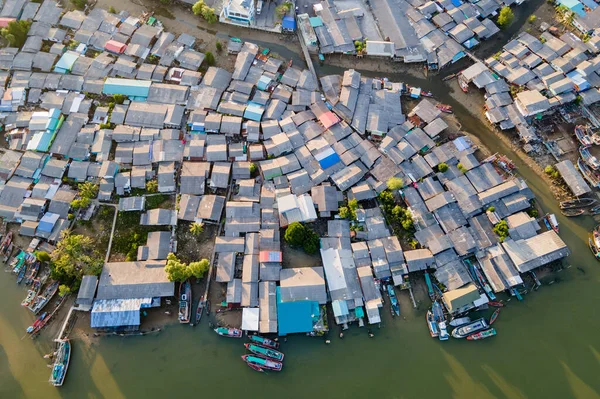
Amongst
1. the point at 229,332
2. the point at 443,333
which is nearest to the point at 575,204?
the point at 443,333

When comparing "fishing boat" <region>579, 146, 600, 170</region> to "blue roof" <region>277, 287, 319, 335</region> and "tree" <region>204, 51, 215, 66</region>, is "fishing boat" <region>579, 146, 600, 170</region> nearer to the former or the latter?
"blue roof" <region>277, 287, 319, 335</region>

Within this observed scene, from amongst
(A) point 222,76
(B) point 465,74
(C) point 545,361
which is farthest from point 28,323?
(B) point 465,74

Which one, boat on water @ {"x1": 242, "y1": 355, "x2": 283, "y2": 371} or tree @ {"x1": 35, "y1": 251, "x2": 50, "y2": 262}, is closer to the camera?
boat on water @ {"x1": 242, "y1": 355, "x2": 283, "y2": 371}

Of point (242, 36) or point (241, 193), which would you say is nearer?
point (241, 193)

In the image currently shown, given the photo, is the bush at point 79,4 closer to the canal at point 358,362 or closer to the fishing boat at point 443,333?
the canal at point 358,362

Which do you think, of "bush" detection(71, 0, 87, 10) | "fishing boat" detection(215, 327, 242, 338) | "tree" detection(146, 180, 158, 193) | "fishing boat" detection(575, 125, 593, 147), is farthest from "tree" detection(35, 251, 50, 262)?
"fishing boat" detection(575, 125, 593, 147)

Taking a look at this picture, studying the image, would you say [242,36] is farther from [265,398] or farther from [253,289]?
[265,398]

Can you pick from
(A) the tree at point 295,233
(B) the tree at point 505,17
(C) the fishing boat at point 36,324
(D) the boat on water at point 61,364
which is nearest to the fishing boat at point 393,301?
(A) the tree at point 295,233
